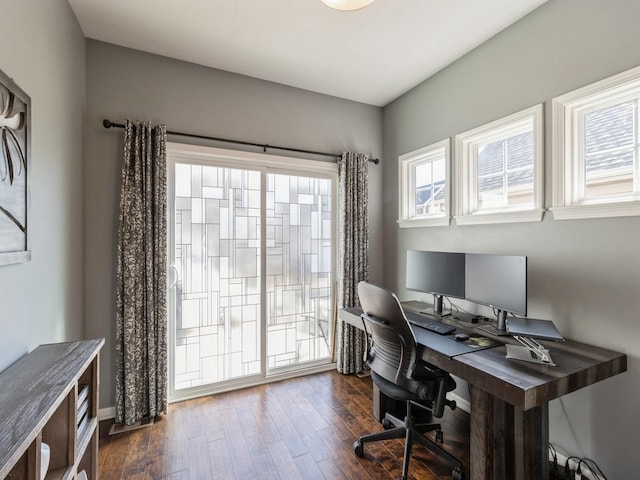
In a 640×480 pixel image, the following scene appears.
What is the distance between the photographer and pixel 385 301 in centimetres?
165

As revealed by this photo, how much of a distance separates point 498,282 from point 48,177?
2.65m

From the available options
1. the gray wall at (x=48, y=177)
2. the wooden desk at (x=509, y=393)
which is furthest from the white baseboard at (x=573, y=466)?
the gray wall at (x=48, y=177)

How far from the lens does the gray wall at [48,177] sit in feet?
4.13

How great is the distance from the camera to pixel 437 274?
2.38 metres

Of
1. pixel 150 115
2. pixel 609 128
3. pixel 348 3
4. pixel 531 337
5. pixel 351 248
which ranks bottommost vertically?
pixel 531 337

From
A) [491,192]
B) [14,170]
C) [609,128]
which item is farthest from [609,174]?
[14,170]

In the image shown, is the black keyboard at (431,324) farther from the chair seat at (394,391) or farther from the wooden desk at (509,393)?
the chair seat at (394,391)

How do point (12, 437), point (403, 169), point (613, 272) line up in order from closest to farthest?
point (12, 437) → point (613, 272) → point (403, 169)

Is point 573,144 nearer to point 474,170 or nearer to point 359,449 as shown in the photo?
point 474,170

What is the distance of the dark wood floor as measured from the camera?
1.75 meters

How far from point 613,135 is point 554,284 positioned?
891 mm

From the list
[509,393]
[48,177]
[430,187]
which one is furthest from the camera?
[430,187]

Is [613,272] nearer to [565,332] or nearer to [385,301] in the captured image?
[565,332]

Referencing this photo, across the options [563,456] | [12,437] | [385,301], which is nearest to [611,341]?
[563,456]
